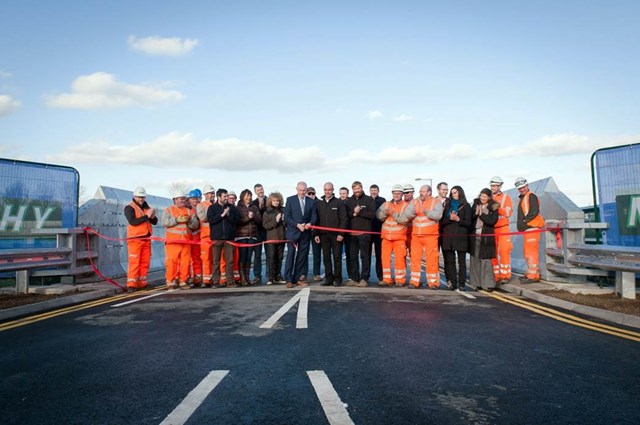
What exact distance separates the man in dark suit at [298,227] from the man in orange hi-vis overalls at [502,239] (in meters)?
4.34

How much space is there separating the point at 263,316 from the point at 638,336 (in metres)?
4.92

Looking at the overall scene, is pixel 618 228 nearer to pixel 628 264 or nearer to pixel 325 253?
pixel 628 264

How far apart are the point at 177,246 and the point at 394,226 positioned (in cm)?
517

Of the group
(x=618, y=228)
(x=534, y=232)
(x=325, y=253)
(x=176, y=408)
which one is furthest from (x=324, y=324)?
(x=618, y=228)

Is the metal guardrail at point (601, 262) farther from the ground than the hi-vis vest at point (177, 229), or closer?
closer

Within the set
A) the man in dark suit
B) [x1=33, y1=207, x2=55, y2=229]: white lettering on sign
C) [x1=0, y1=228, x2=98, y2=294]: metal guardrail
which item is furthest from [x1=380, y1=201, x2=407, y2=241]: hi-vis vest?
[x1=33, y1=207, x2=55, y2=229]: white lettering on sign

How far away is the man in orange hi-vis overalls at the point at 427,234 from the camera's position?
10.7m

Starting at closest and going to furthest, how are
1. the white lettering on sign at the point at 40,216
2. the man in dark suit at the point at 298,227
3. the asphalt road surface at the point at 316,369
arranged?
the asphalt road surface at the point at 316,369 < the man in dark suit at the point at 298,227 < the white lettering on sign at the point at 40,216

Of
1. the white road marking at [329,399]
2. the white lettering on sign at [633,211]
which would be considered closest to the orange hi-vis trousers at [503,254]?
the white lettering on sign at [633,211]

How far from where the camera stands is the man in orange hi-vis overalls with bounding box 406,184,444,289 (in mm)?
10656

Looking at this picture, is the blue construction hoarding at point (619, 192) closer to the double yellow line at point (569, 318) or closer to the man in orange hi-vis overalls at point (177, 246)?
the double yellow line at point (569, 318)

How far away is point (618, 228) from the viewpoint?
10.5 m

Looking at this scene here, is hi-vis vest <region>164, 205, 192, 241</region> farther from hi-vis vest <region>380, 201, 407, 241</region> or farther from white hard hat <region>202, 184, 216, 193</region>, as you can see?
hi-vis vest <region>380, 201, 407, 241</region>

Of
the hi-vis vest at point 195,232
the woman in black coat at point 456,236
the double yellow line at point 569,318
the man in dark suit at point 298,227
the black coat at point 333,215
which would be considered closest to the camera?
the double yellow line at point 569,318
